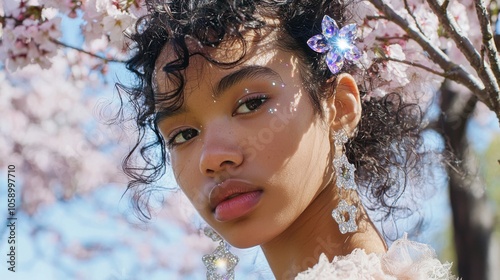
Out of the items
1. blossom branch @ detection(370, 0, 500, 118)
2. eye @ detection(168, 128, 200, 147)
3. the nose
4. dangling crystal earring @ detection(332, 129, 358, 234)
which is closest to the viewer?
the nose

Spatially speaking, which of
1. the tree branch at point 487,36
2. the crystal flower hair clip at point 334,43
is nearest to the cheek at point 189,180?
the crystal flower hair clip at point 334,43

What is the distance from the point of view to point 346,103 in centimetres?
210

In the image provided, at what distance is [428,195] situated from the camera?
3359mm

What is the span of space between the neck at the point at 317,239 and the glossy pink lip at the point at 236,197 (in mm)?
184

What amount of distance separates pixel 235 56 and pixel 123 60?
0.93 m

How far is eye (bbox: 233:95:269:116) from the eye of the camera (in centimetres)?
193

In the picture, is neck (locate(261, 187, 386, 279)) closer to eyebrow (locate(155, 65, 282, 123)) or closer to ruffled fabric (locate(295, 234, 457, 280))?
ruffled fabric (locate(295, 234, 457, 280))

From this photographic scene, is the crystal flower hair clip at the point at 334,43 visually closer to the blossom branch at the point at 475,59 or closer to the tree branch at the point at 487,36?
the blossom branch at the point at 475,59

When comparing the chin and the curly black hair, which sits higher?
the curly black hair

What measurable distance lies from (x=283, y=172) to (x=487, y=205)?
2.57 metres

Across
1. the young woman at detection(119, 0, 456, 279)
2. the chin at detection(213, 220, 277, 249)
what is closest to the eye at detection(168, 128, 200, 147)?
the young woman at detection(119, 0, 456, 279)

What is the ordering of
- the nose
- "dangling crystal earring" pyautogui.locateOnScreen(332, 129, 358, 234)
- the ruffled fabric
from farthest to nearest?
"dangling crystal earring" pyautogui.locateOnScreen(332, 129, 358, 234), the nose, the ruffled fabric

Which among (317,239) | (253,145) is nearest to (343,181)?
(317,239)

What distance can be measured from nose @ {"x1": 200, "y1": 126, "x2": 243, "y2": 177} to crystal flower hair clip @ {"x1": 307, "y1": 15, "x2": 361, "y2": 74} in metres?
0.37
